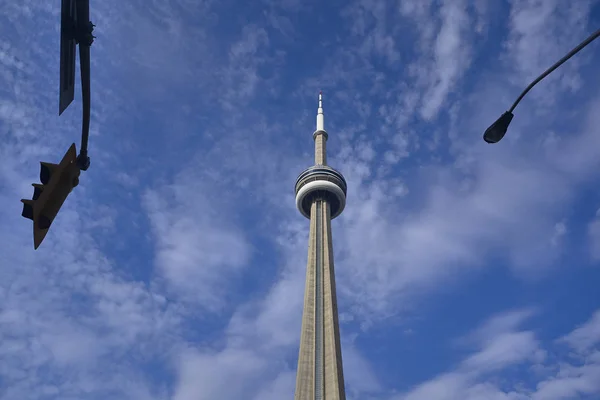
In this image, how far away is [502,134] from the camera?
9.72 m

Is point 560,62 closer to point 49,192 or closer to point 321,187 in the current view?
point 49,192

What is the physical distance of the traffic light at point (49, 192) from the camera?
5.65 meters

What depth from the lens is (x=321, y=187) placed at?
274 feet

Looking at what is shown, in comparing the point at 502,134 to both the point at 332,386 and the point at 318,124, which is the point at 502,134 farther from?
the point at 318,124

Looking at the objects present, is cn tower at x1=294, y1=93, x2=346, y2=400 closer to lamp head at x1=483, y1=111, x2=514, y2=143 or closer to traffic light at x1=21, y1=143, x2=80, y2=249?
lamp head at x1=483, y1=111, x2=514, y2=143

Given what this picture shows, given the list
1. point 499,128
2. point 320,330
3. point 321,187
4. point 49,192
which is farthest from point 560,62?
point 321,187

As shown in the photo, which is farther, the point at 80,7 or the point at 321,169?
the point at 321,169

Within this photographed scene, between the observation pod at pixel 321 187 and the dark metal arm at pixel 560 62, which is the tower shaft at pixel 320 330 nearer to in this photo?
the observation pod at pixel 321 187

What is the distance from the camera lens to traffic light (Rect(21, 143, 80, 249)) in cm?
565

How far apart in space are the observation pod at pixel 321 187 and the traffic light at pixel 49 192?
255ft

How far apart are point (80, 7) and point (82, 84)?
0.74 m

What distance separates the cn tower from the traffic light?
206ft

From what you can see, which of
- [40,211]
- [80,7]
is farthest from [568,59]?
[40,211]

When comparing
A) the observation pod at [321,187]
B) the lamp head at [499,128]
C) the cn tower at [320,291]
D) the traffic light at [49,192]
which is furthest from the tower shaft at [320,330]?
the traffic light at [49,192]
